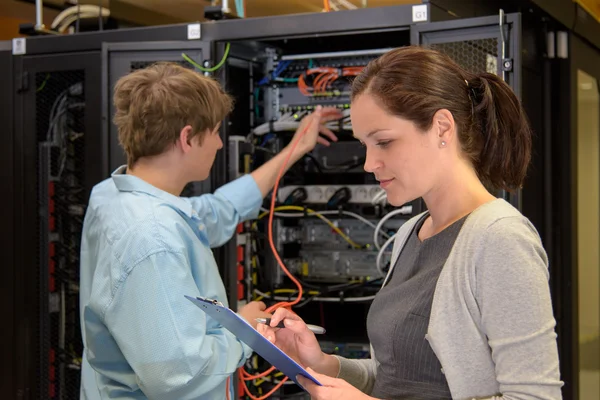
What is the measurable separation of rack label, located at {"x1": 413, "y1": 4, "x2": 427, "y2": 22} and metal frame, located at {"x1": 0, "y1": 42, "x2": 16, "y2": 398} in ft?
5.53

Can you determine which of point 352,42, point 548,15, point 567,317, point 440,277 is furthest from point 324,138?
point 440,277

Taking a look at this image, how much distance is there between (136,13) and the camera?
3.34 meters

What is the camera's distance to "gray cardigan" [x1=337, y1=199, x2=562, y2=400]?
103 cm

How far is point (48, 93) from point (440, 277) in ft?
7.24

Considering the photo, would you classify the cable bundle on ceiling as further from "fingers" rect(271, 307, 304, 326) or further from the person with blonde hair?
"fingers" rect(271, 307, 304, 326)

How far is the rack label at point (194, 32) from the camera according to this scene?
8.20ft

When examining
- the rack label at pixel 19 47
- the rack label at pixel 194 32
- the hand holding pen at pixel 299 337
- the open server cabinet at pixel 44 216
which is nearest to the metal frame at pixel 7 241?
the open server cabinet at pixel 44 216

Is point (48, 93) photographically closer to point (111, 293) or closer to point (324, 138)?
point (324, 138)

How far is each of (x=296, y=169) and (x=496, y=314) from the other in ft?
6.02

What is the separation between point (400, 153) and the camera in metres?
1.22

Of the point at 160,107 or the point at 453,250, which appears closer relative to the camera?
the point at 453,250

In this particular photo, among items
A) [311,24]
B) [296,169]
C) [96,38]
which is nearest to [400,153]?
[311,24]

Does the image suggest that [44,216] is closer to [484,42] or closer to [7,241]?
[7,241]

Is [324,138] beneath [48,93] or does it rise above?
beneath
